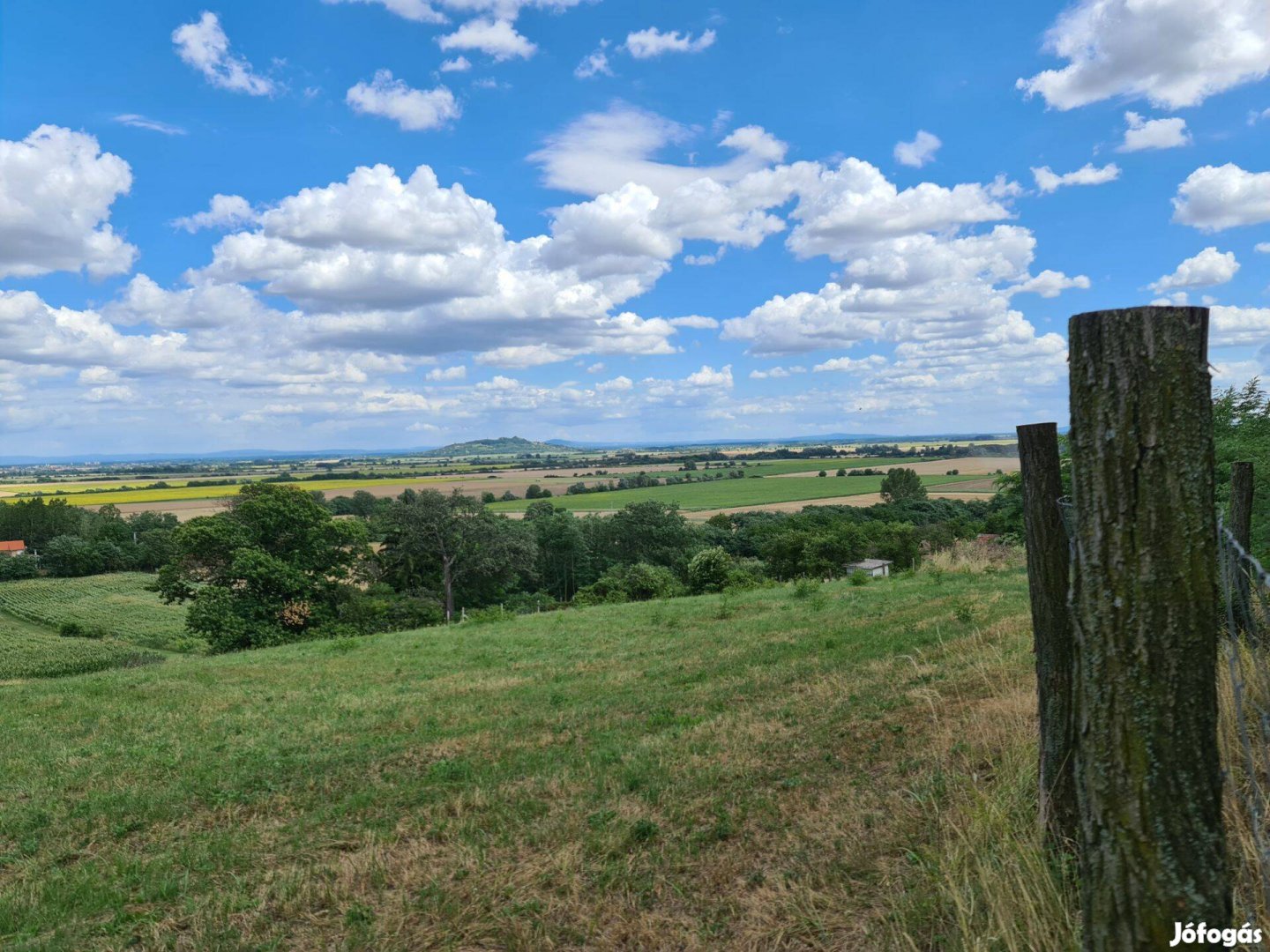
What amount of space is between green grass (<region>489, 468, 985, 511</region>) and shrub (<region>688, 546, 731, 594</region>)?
3791 centimetres

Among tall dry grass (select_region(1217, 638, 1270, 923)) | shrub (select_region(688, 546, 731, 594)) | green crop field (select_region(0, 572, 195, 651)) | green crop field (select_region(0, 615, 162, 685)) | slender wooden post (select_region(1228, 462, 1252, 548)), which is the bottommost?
A: green crop field (select_region(0, 572, 195, 651))

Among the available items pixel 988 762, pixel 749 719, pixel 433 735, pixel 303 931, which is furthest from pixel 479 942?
pixel 433 735

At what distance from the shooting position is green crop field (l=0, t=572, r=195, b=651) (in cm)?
4181

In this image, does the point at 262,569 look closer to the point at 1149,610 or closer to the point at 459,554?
the point at 459,554

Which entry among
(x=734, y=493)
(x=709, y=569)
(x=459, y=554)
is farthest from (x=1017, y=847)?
(x=734, y=493)

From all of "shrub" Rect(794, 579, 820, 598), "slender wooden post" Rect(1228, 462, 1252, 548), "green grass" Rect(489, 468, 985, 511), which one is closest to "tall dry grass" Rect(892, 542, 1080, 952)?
"slender wooden post" Rect(1228, 462, 1252, 548)

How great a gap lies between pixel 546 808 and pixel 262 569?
32409mm

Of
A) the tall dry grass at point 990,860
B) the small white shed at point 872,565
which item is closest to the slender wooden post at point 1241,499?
the tall dry grass at point 990,860

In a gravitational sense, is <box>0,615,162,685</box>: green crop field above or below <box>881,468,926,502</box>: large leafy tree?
below

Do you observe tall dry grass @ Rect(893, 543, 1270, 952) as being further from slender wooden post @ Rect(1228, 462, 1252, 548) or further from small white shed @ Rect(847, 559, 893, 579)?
small white shed @ Rect(847, 559, 893, 579)

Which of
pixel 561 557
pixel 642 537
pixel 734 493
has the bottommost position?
pixel 561 557

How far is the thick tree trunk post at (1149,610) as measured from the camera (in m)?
2.07

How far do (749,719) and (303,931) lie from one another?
5.19m

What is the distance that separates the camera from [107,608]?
167 ft
